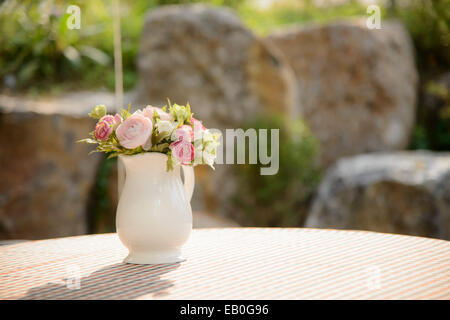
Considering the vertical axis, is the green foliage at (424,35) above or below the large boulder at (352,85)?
above

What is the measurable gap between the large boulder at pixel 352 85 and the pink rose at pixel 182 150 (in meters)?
4.49

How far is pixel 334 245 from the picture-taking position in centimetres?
154

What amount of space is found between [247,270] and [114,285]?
1.03ft

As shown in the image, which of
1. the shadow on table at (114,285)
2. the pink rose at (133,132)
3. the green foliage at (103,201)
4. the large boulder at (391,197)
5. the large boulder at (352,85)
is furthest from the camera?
the large boulder at (352,85)

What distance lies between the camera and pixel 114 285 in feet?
3.79

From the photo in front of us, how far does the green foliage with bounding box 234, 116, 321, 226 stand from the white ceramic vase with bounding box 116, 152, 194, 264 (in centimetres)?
338

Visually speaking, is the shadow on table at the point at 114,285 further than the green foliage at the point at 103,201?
No

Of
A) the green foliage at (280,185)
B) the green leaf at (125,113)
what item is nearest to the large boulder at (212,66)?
the green foliage at (280,185)

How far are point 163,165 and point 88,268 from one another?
0.32 metres

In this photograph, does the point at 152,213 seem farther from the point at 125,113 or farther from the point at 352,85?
the point at 352,85

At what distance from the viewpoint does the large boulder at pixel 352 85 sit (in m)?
5.74

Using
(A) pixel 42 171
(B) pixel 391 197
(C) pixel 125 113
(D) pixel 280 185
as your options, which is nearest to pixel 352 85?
(D) pixel 280 185

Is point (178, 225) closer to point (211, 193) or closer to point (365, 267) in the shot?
point (365, 267)

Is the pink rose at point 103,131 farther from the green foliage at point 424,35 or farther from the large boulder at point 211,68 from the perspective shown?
the green foliage at point 424,35
